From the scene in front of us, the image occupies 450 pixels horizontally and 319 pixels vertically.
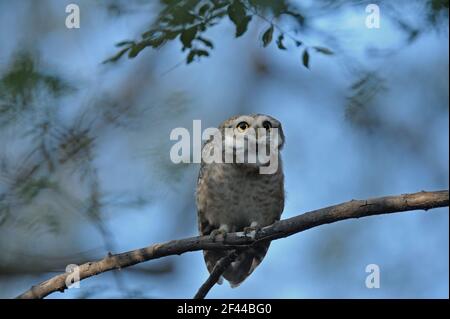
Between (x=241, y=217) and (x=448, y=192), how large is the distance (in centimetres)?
Answer: 182

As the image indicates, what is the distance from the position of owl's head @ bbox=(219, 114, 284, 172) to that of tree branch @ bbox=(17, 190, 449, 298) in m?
0.54

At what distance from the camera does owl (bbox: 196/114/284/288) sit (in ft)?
14.4

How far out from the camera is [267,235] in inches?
148

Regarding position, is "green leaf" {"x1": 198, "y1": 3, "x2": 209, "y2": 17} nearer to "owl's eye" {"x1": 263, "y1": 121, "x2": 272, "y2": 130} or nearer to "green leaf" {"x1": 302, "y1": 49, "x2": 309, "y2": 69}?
"green leaf" {"x1": 302, "y1": 49, "x2": 309, "y2": 69}

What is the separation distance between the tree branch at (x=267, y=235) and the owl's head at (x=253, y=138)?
1.78ft

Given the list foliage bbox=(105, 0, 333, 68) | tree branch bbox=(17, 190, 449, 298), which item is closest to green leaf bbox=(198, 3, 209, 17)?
foliage bbox=(105, 0, 333, 68)

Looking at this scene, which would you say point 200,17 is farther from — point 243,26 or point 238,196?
point 238,196

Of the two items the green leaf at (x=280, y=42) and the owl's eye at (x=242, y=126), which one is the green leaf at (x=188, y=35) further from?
the owl's eye at (x=242, y=126)

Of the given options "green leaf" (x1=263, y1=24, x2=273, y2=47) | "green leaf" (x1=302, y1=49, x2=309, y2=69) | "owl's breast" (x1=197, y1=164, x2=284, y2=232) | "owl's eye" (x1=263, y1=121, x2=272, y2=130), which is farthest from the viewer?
"owl's breast" (x1=197, y1=164, x2=284, y2=232)

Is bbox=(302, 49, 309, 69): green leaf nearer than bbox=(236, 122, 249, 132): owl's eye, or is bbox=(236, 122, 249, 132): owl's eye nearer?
bbox=(302, 49, 309, 69): green leaf

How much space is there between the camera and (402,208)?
10.6 feet

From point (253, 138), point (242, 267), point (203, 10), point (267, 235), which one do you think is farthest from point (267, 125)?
point (242, 267)

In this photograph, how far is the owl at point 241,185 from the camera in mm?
4387

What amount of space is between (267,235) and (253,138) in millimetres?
777
